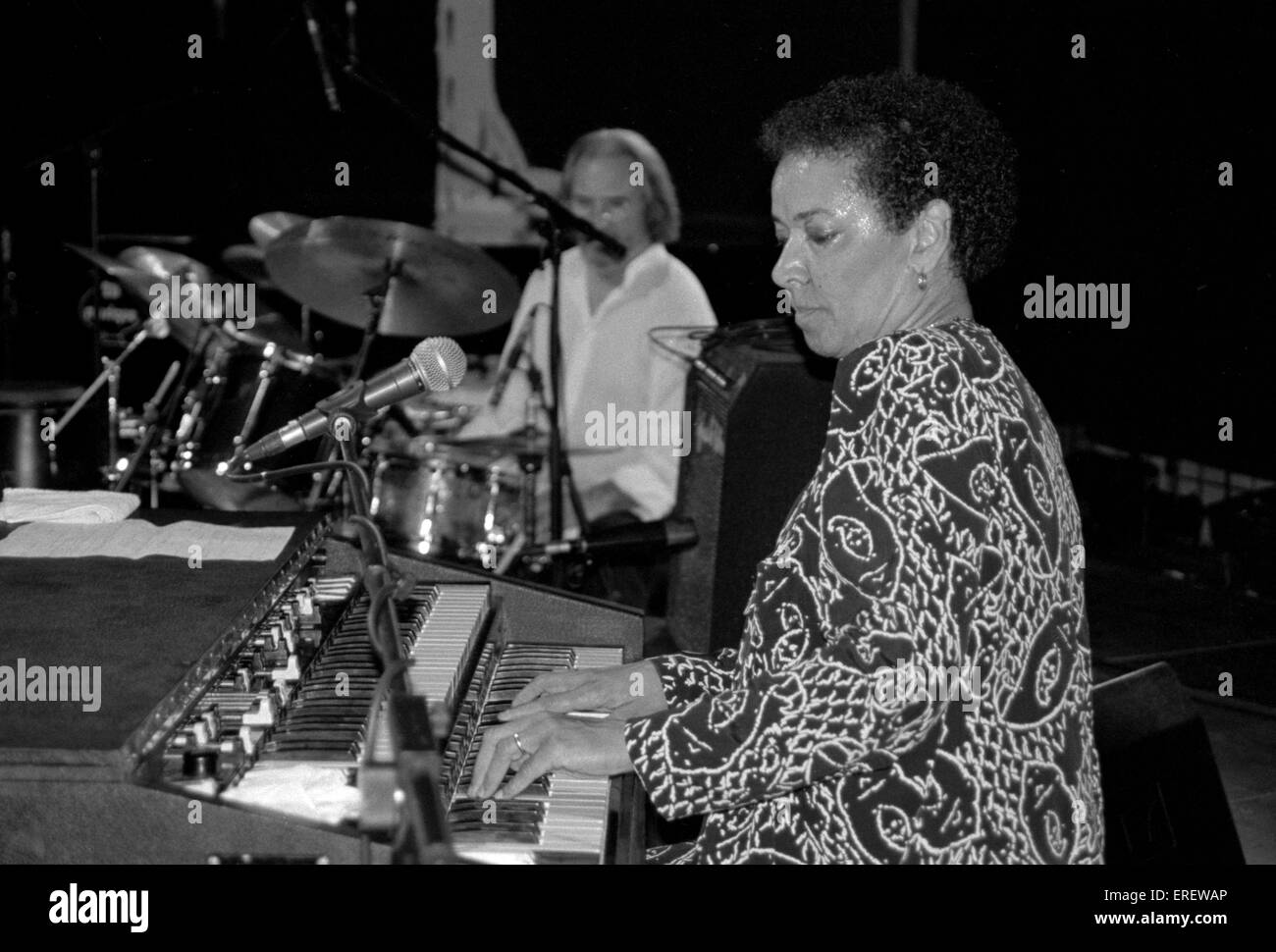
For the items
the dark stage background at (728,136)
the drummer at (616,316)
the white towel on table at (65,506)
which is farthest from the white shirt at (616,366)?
the white towel on table at (65,506)

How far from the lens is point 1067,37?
6992 mm

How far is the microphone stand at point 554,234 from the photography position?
4.67m

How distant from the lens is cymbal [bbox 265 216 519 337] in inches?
197

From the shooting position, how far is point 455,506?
216 inches

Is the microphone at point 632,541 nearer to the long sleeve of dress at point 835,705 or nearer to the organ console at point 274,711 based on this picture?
the organ console at point 274,711

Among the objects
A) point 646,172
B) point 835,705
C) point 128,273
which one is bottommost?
point 835,705

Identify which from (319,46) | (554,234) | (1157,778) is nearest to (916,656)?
(1157,778)

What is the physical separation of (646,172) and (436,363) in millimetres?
3906

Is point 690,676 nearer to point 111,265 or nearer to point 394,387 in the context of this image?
point 394,387

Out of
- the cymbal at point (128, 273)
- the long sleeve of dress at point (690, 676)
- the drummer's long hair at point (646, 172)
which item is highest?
the drummer's long hair at point (646, 172)

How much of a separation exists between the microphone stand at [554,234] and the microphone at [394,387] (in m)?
2.48

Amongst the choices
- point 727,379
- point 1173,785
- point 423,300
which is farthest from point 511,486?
point 1173,785

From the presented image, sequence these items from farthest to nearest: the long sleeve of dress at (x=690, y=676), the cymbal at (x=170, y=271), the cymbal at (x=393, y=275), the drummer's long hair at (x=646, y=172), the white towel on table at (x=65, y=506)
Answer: the cymbal at (x=170, y=271) < the drummer's long hair at (x=646, y=172) < the cymbal at (x=393, y=275) < the white towel on table at (x=65, y=506) < the long sleeve of dress at (x=690, y=676)

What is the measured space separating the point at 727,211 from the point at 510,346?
2.10 metres
